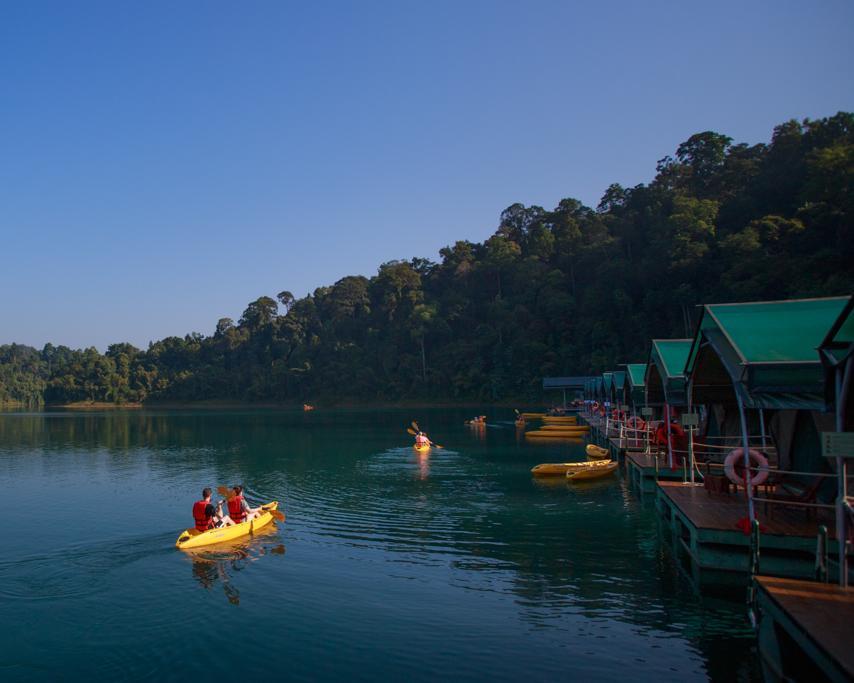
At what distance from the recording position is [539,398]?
99750 mm

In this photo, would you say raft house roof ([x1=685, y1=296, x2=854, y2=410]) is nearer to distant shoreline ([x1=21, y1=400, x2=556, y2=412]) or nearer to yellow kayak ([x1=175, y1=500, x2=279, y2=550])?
yellow kayak ([x1=175, y1=500, x2=279, y2=550])

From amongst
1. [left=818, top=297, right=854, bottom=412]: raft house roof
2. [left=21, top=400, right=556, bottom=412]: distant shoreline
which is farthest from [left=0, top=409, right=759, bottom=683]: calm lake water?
[left=21, top=400, right=556, bottom=412]: distant shoreline

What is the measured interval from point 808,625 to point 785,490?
9.27m

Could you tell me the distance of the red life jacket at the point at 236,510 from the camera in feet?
66.8

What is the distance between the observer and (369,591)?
14.9 meters

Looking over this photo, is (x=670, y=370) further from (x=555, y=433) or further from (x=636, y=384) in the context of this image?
(x=555, y=433)

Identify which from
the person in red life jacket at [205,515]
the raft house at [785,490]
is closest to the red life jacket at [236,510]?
the person in red life jacket at [205,515]

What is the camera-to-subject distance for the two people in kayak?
19.4m

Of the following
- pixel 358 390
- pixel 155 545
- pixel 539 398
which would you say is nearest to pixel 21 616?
pixel 155 545

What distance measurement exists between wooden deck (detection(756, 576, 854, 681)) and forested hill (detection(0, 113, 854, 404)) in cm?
5480

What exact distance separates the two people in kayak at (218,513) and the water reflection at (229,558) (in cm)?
67

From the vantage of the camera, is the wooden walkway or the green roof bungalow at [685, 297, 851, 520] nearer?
the green roof bungalow at [685, 297, 851, 520]

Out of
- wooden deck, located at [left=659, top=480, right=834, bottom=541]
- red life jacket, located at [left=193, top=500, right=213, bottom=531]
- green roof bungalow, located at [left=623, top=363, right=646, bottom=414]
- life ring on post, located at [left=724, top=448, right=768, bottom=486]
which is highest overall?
green roof bungalow, located at [left=623, top=363, right=646, bottom=414]

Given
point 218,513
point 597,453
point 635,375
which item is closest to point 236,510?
point 218,513
